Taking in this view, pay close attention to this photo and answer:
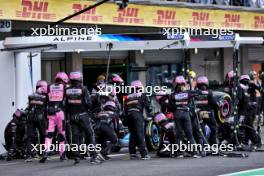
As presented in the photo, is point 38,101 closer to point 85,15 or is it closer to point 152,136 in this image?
point 152,136

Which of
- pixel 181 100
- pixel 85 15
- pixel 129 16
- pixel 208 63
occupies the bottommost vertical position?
pixel 181 100

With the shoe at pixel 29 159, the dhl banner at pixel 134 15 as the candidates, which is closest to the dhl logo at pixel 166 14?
the dhl banner at pixel 134 15

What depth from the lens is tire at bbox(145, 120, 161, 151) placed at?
16.9m

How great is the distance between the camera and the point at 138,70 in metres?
25.8

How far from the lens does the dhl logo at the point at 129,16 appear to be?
21.5m

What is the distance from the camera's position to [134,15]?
22047 mm

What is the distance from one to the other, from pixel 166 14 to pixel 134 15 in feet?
5.26

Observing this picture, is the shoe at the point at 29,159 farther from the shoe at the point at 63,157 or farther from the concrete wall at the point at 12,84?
the concrete wall at the point at 12,84

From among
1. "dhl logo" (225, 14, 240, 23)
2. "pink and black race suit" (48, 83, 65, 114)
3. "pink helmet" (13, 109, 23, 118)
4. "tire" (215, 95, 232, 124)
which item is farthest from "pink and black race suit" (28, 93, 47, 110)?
"dhl logo" (225, 14, 240, 23)

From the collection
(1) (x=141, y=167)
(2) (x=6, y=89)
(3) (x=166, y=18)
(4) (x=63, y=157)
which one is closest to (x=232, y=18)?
(3) (x=166, y=18)

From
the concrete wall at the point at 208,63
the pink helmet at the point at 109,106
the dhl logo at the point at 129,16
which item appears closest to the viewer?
the pink helmet at the point at 109,106

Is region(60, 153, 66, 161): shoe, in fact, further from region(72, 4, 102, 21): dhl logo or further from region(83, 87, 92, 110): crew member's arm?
region(72, 4, 102, 21): dhl logo

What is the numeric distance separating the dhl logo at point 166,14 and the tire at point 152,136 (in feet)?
22.3

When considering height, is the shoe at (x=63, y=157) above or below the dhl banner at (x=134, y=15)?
below
